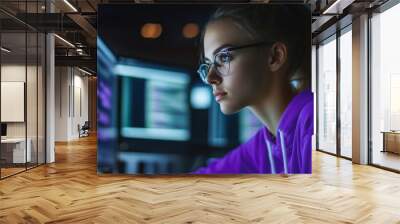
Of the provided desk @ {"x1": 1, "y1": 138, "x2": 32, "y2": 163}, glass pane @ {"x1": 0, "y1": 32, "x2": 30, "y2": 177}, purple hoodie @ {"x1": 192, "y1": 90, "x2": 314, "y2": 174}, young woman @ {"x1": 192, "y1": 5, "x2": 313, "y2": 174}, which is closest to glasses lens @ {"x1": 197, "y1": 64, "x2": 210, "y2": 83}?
young woman @ {"x1": 192, "y1": 5, "x2": 313, "y2": 174}

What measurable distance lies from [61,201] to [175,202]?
1495 millimetres

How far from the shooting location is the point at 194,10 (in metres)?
6.65

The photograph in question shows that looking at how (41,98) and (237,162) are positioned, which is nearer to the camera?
(237,162)

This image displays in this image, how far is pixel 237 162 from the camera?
21.8 ft

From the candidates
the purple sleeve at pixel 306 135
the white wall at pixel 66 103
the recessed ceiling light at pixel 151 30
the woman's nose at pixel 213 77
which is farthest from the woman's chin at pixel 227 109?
the white wall at pixel 66 103

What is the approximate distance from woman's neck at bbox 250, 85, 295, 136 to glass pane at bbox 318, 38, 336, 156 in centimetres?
453

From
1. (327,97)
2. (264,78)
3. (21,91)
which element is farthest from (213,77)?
(327,97)

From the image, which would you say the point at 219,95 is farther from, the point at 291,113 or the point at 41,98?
the point at 41,98

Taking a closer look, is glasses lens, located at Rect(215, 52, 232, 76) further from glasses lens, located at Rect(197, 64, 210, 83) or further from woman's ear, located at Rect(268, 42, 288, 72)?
woman's ear, located at Rect(268, 42, 288, 72)

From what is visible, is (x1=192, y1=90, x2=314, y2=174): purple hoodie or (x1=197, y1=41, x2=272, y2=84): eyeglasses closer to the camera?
(x1=197, y1=41, x2=272, y2=84): eyeglasses

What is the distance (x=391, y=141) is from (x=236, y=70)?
378 cm

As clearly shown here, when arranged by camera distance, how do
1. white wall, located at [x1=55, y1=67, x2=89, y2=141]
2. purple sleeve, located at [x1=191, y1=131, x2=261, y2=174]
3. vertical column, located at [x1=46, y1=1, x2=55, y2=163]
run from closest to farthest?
purple sleeve, located at [x1=191, y1=131, x2=261, y2=174]
vertical column, located at [x1=46, y1=1, x2=55, y2=163]
white wall, located at [x1=55, y1=67, x2=89, y2=141]

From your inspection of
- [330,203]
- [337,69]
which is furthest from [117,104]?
[337,69]

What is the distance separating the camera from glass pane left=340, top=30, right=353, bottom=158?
9229 millimetres
